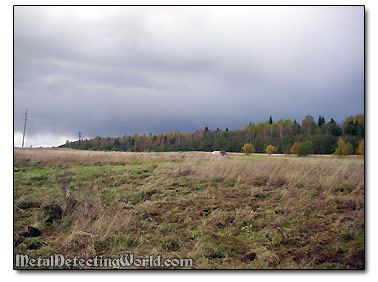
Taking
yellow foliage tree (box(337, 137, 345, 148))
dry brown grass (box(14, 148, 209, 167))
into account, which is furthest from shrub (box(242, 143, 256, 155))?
yellow foliage tree (box(337, 137, 345, 148))

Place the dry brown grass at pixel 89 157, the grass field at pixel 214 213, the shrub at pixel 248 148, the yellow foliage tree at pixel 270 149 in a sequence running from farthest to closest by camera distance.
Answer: the dry brown grass at pixel 89 157 < the shrub at pixel 248 148 < the yellow foliage tree at pixel 270 149 < the grass field at pixel 214 213

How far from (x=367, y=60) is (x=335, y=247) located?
4.01 metres

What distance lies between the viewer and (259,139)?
7.08 metres

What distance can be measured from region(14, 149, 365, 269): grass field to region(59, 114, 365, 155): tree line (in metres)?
0.55

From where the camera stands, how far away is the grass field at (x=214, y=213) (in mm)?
4762

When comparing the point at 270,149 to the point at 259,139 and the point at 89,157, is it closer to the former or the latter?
the point at 259,139

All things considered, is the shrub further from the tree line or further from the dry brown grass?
the dry brown grass

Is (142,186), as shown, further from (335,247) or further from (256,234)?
(335,247)

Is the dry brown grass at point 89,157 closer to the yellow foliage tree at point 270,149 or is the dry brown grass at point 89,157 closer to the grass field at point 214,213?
the grass field at point 214,213

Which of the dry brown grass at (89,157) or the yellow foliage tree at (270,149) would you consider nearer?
the yellow foliage tree at (270,149)

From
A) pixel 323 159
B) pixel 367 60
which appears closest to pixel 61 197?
pixel 323 159

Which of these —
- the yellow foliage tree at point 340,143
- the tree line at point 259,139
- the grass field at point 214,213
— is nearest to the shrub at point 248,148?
the tree line at point 259,139

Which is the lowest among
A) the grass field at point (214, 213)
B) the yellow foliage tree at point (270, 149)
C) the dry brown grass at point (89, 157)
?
the grass field at point (214, 213)

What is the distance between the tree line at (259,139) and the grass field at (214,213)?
55cm
